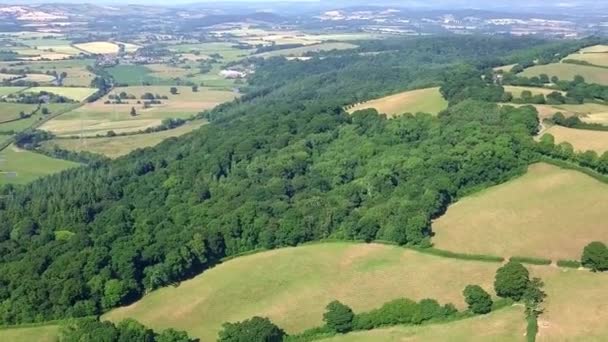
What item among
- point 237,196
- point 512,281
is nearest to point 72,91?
point 237,196

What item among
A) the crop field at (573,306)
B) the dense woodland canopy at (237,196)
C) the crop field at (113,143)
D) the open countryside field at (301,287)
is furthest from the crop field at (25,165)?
the crop field at (573,306)

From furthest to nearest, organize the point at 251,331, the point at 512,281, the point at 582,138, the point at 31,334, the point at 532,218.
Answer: the point at 582,138 → the point at 532,218 → the point at 31,334 → the point at 512,281 → the point at 251,331

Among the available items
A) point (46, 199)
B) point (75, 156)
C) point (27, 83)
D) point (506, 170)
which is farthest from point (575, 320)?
point (27, 83)

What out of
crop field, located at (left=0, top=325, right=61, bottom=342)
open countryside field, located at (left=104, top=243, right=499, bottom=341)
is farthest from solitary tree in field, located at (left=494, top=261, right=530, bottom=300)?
crop field, located at (left=0, top=325, right=61, bottom=342)

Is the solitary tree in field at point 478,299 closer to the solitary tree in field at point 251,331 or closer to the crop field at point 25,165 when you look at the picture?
the solitary tree in field at point 251,331

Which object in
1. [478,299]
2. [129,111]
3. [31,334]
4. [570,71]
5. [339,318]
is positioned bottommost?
[31,334]

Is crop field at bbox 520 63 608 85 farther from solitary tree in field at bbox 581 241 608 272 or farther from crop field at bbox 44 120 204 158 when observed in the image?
solitary tree in field at bbox 581 241 608 272

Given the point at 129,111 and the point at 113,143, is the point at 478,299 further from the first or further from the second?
the point at 129,111

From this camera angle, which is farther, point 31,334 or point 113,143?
point 113,143
